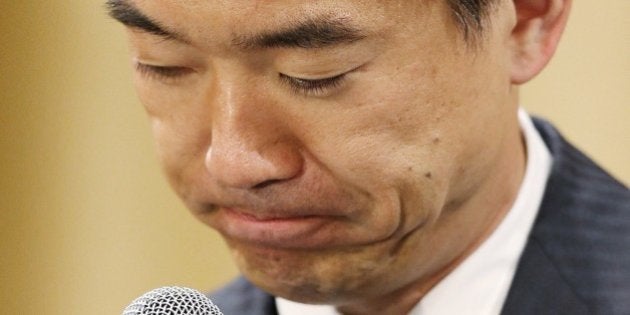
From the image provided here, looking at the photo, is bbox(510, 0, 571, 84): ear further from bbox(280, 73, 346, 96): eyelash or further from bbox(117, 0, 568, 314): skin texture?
bbox(280, 73, 346, 96): eyelash

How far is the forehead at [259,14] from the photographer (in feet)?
3.08

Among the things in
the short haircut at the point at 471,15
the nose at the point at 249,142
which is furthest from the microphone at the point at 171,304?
the short haircut at the point at 471,15

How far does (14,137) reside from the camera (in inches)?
80.4

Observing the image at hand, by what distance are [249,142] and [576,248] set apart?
385mm

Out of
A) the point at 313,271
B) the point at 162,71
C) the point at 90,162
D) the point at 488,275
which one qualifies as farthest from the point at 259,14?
the point at 90,162

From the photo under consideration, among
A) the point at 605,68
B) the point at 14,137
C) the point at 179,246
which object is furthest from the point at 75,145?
the point at 605,68

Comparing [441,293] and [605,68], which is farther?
[605,68]

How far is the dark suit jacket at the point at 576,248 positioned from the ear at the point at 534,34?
0.59 ft

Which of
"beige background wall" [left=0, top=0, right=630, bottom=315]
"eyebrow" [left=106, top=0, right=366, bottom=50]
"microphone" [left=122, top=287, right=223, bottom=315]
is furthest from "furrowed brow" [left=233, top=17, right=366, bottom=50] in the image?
"beige background wall" [left=0, top=0, right=630, bottom=315]

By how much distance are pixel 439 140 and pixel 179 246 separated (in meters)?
1.17

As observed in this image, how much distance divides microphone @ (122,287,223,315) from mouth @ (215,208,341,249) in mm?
219

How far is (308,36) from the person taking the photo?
3.11 feet

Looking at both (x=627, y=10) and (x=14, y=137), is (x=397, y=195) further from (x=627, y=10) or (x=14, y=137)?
(x=14, y=137)

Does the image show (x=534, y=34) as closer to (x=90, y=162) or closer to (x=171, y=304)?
(x=171, y=304)
